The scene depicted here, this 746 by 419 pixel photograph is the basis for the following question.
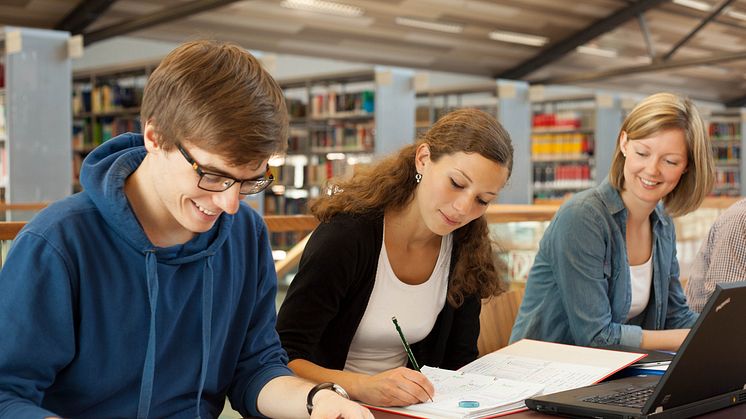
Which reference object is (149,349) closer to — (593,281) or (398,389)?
(398,389)

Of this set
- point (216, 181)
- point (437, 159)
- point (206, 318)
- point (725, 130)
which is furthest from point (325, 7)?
point (216, 181)

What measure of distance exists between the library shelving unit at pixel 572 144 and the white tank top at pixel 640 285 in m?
8.73

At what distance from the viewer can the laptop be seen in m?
1.26

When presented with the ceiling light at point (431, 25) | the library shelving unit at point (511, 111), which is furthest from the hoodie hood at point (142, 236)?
the ceiling light at point (431, 25)

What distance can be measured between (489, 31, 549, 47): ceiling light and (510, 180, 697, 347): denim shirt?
11.7 metres

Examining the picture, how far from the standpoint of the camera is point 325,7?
11.4 meters

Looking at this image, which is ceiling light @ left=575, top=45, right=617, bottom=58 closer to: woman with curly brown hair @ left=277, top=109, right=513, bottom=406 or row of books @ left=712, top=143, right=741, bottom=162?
row of books @ left=712, top=143, right=741, bottom=162

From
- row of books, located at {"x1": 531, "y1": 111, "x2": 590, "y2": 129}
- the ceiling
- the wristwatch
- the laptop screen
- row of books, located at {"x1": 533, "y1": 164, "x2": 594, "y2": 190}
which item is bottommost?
the wristwatch

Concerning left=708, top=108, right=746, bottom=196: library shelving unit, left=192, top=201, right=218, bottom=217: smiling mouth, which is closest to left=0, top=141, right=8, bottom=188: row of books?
left=192, top=201, right=218, bottom=217: smiling mouth

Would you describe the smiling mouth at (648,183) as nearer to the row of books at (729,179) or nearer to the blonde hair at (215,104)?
the blonde hair at (215,104)

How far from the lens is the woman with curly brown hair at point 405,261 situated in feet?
5.96

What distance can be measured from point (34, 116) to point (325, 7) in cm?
480

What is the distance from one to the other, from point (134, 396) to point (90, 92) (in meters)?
8.51

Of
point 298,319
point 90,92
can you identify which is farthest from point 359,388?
point 90,92
